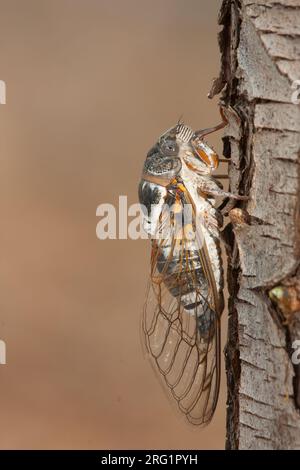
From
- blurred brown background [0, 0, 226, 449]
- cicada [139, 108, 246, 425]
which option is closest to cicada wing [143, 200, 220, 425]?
cicada [139, 108, 246, 425]

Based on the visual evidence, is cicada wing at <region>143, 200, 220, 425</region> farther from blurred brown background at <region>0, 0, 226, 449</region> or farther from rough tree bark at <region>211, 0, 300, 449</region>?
blurred brown background at <region>0, 0, 226, 449</region>

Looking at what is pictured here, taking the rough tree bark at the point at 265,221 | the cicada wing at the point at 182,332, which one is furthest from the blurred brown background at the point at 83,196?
the rough tree bark at the point at 265,221

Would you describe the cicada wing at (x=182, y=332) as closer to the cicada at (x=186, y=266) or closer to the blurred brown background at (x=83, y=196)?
the cicada at (x=186, y=266)

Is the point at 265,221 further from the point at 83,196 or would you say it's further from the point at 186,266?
the point at 83,196

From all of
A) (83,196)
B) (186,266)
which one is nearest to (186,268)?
(186,266)

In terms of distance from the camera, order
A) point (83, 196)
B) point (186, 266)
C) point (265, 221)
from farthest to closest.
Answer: point (83, 196)
point (186, 266)
point (265, 221)

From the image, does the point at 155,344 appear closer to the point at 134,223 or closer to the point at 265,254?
the point at 265,254
